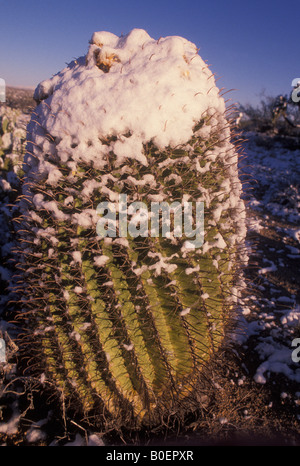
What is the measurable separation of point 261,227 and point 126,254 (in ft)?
14.8

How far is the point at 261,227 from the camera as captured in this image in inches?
214

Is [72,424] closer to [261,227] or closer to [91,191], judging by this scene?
[91,191]

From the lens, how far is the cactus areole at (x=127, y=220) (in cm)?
144

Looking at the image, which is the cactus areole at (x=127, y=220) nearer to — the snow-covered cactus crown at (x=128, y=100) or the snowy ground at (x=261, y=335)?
the snow-covered cactus crown at (x=128, y=100)

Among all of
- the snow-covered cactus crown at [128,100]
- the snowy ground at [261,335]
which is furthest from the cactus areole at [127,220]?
the snowy ground at [261,335]

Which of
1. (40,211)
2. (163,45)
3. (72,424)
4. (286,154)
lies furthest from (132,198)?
(286,154)

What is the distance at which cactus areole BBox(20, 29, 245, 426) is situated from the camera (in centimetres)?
144

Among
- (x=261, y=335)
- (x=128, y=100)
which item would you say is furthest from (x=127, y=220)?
(x=261, y=335)

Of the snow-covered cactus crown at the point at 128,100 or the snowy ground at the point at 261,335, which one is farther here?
the snowy ground at the point at 261,335

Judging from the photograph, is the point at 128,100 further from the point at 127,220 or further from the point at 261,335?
the point at 261,335

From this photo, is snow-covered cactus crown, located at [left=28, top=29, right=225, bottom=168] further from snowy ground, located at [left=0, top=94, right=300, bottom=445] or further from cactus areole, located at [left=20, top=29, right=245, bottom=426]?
snowy ground, located at [left=0, top=94, right=300, bottom=445]

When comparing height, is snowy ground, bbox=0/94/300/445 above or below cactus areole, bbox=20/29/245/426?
below

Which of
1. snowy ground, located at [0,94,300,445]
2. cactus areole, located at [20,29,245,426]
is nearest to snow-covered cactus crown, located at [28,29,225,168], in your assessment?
cactus areole, located at [20,29,245,426]

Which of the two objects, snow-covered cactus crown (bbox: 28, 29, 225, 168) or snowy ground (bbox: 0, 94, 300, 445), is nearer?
snow-covered cactus crown (bbox: 28, 29, 225, 168)
